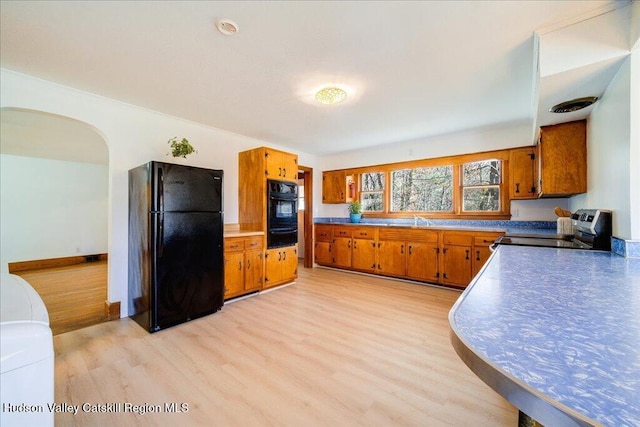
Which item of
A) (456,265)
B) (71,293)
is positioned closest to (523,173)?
(456,265)

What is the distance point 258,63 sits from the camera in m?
2.17

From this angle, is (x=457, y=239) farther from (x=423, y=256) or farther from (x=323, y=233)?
(x=323, y=233)

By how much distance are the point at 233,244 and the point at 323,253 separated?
2376 mm

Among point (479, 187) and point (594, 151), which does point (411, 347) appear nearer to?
point (594, 151)

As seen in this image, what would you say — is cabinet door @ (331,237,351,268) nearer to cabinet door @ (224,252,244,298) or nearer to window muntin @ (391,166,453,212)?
window muntin @ (391,166,453,212)

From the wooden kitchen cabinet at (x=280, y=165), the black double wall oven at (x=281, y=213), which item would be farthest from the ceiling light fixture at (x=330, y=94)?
the black double wall oven at (x=281, y=213)

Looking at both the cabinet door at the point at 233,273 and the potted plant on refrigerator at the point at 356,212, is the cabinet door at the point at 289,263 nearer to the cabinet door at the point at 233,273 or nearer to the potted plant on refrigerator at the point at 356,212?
the cabinet door at the point at 233,273

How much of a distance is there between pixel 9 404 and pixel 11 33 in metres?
2.52

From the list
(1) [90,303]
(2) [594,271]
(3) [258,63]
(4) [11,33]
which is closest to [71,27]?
(4) [11,33]

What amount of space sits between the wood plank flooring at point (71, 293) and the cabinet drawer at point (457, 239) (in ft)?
14.9

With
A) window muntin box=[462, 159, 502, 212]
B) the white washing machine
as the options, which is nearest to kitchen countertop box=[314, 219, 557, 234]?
window muntin box=[462, 159, 502, 212]

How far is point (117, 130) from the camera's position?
294 centimetres

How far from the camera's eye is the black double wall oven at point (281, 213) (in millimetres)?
3873

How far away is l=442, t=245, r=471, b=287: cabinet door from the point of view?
3.71 meters
